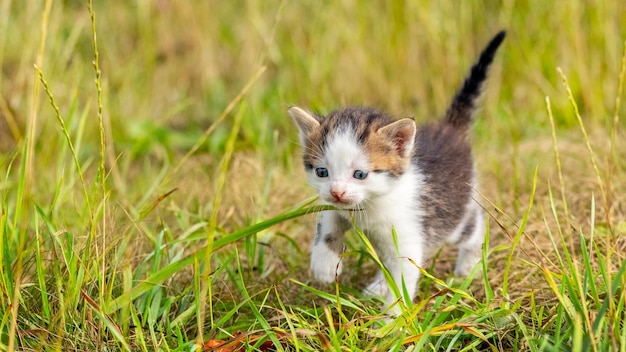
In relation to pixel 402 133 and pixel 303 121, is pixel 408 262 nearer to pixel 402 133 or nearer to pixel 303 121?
pixel 402 133

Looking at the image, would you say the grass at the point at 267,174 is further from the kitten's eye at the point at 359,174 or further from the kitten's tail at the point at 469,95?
the kitten's tail at the point at 469,95

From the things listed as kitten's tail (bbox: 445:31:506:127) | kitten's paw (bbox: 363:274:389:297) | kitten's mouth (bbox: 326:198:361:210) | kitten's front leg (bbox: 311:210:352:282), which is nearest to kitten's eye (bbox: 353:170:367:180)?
kitten's mouth (bbox: 326:198:361:210)

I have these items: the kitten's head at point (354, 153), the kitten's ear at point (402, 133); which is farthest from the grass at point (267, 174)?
the kitten's ear at point (402, 133)

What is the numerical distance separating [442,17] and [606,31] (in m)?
1.14

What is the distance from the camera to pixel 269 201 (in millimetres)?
4098

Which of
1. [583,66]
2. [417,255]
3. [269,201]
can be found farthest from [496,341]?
[583,66]

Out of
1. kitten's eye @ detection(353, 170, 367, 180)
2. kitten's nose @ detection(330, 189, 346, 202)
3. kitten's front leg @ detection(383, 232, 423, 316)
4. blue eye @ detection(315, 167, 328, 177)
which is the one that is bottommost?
kitten's front leg @ detection(383, 232, 423, 316)

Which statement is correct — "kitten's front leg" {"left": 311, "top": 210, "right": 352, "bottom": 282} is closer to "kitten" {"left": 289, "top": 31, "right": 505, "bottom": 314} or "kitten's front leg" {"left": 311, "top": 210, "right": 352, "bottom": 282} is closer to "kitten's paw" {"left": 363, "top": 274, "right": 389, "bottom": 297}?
"kitten" {"left": 289, "top": 31, "right": 505, "bottom": 314}

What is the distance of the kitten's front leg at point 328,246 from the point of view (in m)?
2.96

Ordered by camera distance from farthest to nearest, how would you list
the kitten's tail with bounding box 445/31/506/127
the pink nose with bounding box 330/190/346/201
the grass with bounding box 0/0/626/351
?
the kitten's tail with bounding box 445/31/506/127
the pink nose with bounding box 330/190/346/201
the grass with bounding box 0/0/626/351

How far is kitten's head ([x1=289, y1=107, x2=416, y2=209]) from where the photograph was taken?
278cm

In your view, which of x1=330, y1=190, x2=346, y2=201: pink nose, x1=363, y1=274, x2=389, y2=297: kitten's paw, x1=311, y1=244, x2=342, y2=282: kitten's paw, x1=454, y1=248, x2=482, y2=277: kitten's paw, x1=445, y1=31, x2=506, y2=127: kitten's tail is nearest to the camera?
x1=330, y1=190, x2=346, y2=201: pink nose

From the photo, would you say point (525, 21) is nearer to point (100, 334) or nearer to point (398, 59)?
point (398, 59)

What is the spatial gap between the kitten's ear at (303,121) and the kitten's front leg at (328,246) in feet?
1.10
